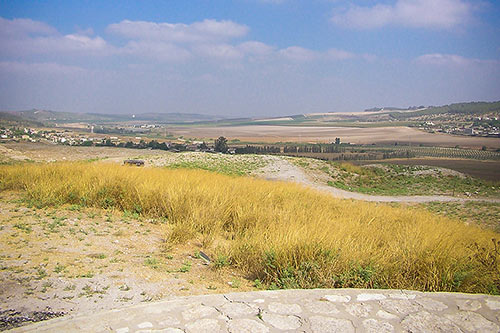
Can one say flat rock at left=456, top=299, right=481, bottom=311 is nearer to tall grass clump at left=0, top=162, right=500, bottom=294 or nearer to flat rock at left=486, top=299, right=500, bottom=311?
flat rock at left=486, top=299, right=500, bottom=311

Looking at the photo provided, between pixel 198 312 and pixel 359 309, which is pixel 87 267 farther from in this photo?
pixel 359 309

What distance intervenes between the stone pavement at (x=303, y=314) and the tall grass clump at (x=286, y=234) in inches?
28.2

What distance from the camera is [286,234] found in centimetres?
484

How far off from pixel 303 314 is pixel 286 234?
72.1 inches

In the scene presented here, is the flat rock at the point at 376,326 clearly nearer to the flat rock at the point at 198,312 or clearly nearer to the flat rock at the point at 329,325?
the flat rock at the point at 329,325

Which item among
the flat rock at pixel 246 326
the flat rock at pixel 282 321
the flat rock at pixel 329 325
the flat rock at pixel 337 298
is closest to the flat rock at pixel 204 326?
the flat rock at pixel 246 326

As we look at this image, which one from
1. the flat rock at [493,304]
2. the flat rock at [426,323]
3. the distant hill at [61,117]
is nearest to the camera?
the flat rock at [426,323]

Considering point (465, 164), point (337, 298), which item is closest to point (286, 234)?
point (337, 298)

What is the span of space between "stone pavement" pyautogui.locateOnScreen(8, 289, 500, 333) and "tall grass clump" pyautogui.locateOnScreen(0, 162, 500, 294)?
715 mm

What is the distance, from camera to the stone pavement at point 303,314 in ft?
9.07

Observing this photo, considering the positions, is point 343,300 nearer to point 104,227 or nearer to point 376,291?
point 376,291

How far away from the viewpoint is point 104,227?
6301mm

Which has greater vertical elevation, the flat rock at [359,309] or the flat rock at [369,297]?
the flat rock at [359,309]

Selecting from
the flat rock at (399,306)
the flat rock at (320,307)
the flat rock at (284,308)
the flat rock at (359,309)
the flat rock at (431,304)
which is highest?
the flat rock at (284,308)
